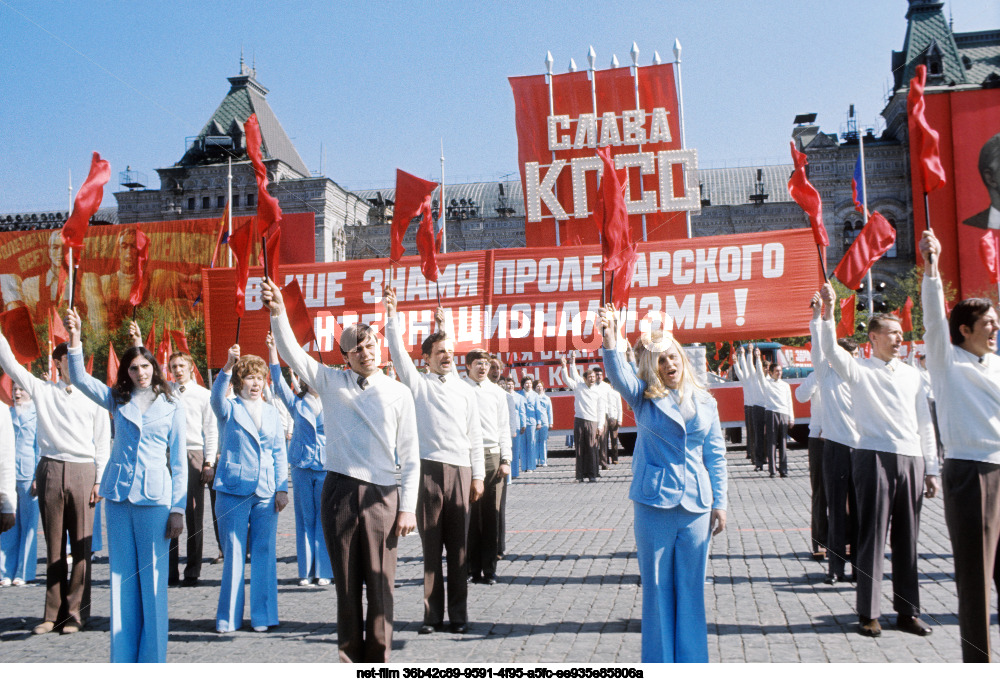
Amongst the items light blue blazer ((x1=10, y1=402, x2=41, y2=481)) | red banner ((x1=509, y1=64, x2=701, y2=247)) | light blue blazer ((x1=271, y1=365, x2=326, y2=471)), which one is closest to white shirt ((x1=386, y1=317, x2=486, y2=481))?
light blue blazer ((x1=271, y1=365, x2=326, y2=471))

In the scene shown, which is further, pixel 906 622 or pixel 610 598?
pixel 610 598

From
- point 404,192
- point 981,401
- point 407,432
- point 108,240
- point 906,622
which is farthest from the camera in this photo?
point 108,240

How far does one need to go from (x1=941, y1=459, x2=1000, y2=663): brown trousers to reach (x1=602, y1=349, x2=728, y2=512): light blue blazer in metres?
1.11

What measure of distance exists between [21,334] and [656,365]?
14.3ft

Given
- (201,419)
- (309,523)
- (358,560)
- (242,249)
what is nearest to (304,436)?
(309,523)

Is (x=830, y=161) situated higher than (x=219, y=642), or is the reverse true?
(x=830, y=161)

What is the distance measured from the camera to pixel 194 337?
96.5 feet

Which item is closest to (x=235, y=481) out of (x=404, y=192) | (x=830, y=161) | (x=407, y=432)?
(x=407, y=432)

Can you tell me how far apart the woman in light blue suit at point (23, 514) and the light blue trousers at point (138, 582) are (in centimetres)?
367

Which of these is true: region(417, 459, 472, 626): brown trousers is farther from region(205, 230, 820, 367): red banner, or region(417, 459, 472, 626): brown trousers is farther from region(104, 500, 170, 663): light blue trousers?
region(205, 230, 820, 367): red banner

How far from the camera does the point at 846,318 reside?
12.0 m

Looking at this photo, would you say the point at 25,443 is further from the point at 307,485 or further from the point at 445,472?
the point at 445,472

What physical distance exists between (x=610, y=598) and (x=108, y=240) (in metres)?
9.64

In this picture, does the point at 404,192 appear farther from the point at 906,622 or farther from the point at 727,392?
the point at 727,392
